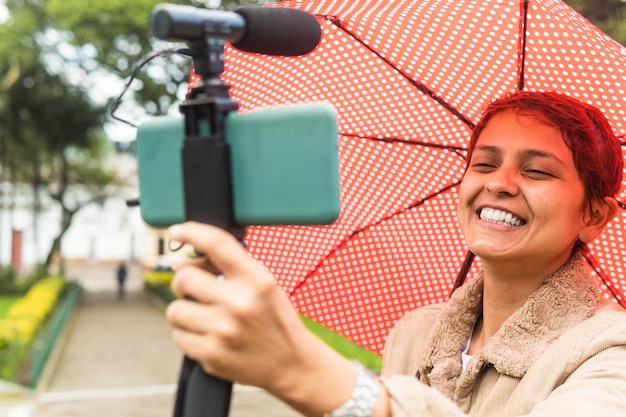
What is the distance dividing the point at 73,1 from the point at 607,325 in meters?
22.0

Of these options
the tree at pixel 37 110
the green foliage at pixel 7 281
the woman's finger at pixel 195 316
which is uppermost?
the woman's finger at pixel 195 316

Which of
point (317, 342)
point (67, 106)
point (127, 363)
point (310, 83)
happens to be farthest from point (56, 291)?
point (317, 342)

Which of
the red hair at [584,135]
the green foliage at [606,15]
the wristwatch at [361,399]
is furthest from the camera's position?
the green foliage at [606,15]

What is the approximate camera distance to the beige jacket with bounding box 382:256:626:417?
144cm

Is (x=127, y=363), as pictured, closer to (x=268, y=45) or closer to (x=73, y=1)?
(x=73, y=1)

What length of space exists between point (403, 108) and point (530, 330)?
1.06 meters

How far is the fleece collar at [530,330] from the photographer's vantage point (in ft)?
6.30

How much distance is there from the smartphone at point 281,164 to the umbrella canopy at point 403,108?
136cm

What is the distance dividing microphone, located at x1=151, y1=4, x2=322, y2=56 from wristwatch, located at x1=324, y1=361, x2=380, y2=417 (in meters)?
0.48

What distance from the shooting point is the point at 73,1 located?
21766 millimetres

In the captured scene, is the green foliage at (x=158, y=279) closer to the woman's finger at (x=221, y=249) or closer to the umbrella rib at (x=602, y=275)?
the umbrella rib at (x=602, y=275)

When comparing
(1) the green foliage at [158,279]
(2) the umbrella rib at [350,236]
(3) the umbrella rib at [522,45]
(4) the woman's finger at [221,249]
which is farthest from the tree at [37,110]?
(4) the woman's finger at [221,249]

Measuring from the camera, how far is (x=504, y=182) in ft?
6.75

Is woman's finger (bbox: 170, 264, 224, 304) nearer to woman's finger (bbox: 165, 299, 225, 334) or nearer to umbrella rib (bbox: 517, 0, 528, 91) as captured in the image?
woman's finger (bbox: 165, 299, 225, 334)
